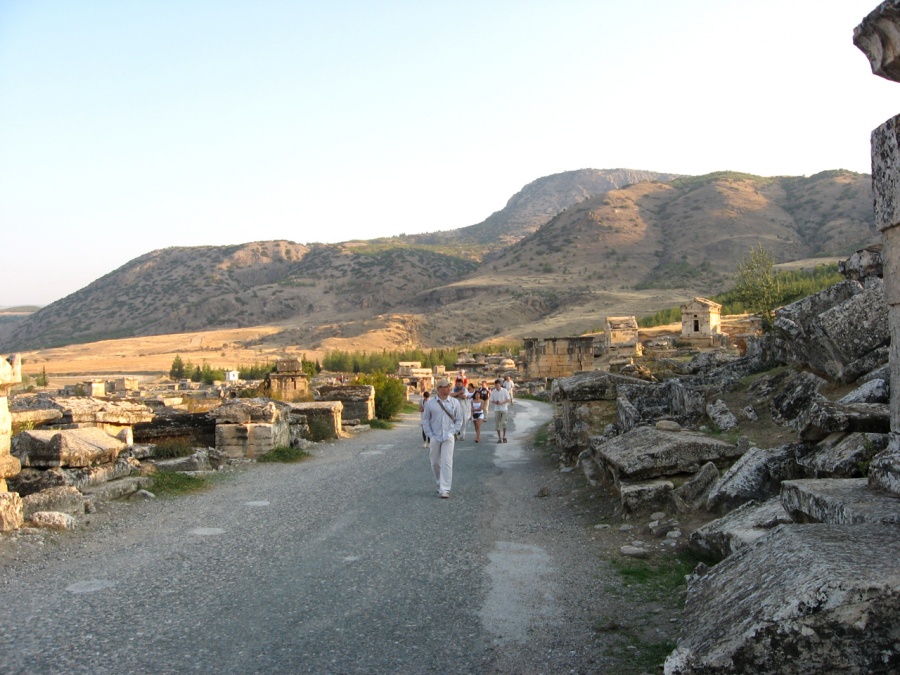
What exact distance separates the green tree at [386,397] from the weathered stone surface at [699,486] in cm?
1633

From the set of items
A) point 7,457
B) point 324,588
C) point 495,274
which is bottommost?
point 324,588

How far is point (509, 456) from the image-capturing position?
1394cm

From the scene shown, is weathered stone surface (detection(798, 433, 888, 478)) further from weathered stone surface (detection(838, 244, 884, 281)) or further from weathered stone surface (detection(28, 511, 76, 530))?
weathered stone surface (detection(28, 511, 76, 530))

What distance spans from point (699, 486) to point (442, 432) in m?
3.68

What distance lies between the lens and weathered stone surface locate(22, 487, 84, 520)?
7559 mm

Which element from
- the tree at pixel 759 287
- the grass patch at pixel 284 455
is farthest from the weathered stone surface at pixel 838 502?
the tree at pixel 759 287

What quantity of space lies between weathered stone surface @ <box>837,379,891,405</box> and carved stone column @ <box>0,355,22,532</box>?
695cm

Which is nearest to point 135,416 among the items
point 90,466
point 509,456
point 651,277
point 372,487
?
point 90,466

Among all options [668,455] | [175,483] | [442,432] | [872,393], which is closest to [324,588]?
[668,455]

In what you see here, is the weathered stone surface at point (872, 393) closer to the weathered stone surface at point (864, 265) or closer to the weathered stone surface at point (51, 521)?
the weathered stone surface at point (864, 265)

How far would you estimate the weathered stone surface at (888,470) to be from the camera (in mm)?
4012

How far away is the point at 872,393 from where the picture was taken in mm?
5926

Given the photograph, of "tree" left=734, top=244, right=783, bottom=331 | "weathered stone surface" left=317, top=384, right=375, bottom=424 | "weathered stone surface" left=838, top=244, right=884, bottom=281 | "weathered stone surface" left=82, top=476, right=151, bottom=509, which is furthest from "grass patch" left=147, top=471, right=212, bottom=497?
"tree" left=734, top=244, right=783, bottom=331

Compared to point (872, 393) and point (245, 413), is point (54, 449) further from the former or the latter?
point (872, 393)
